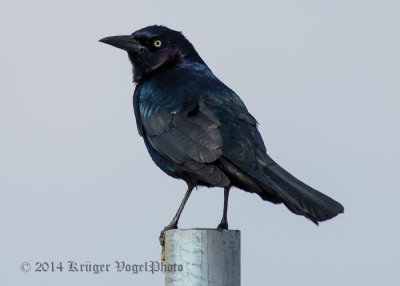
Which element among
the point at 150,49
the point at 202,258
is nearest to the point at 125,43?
the point at 150,49

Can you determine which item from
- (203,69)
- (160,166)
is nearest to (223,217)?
(160,166)

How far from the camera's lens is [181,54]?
326 inches

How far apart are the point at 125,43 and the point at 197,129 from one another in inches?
77.5

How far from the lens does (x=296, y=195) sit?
594 cm

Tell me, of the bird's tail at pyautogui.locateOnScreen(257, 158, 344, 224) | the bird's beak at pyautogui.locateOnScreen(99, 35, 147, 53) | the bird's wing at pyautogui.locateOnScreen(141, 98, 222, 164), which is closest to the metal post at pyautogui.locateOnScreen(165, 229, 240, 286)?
the bird's tail at pyautogui.locateOnScreen(257, 158, 344, 224)

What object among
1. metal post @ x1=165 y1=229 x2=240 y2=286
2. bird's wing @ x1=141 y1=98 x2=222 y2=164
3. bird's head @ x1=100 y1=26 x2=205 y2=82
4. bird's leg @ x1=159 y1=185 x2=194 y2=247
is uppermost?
bird's head @ x1=100 y1=26 x2=205 y2=82

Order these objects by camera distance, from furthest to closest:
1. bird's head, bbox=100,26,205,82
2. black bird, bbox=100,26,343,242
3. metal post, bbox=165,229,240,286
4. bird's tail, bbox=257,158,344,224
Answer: bird's head, bbox=100,26,205,82 → black bird, bbox=100,26,343,242 → bird's tail, bbox=257,158,344,224 → metal post, bbox=165,229,240,286

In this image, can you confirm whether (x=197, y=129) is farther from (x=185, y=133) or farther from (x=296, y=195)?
(x=296, y=195)

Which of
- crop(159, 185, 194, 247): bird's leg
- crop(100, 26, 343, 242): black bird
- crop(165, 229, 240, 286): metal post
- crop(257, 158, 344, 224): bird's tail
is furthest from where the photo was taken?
crop(159, 185, 194, 247): bird's leg

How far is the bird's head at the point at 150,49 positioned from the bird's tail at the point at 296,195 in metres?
2.25

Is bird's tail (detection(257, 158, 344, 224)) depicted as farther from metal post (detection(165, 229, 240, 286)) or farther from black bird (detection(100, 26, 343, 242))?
metal post (detection(165, 229, 240, 286))

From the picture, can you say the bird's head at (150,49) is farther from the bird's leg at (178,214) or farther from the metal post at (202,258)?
the metal post at (202,258)

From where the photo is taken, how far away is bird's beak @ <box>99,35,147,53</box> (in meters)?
8.22

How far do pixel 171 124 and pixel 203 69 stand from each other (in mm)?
1319
